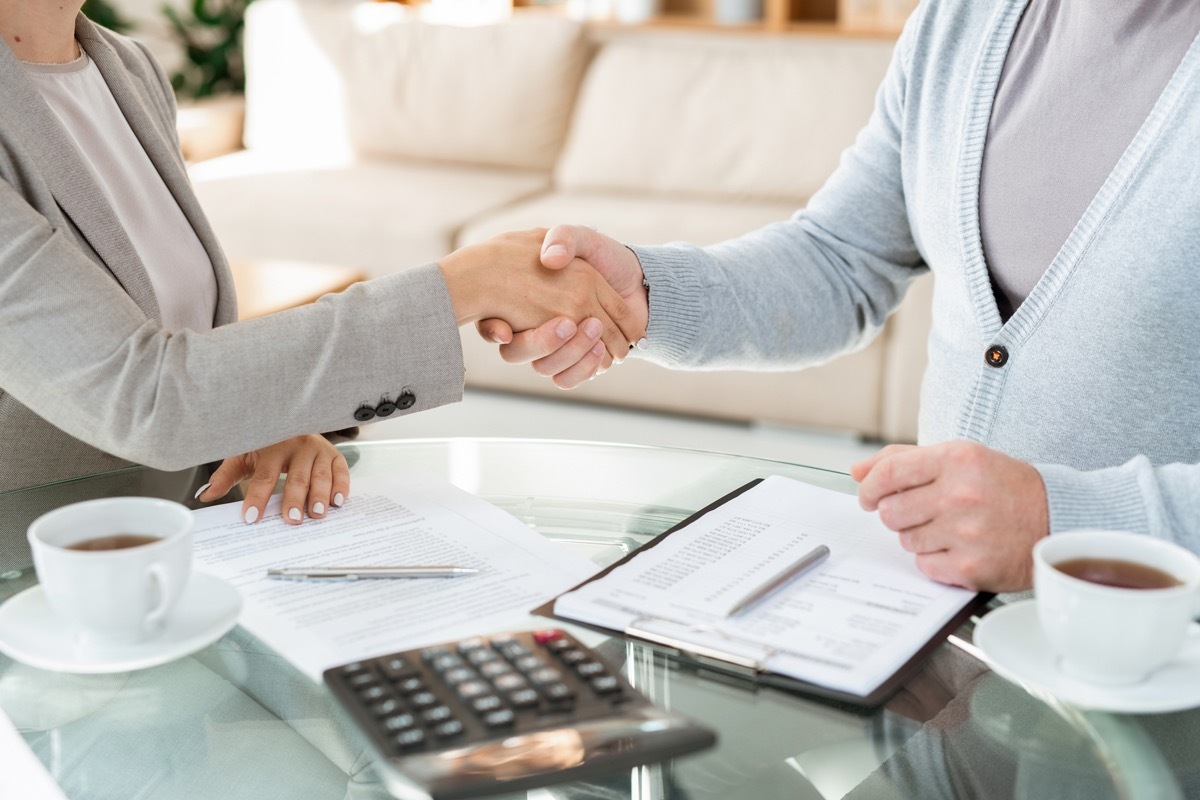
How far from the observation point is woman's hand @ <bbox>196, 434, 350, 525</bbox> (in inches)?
40.6

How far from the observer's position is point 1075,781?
2.31ft

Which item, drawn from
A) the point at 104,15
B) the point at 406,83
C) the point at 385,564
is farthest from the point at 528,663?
the point at 104,15

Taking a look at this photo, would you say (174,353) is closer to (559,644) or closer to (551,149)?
(559,644)

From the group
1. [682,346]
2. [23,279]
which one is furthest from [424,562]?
[682,346]

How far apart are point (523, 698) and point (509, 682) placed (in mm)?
19

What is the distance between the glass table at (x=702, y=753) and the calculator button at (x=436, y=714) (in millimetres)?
85

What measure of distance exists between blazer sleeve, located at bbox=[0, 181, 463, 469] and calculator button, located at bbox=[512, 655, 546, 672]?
381mm

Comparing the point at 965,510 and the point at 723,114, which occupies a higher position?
the point at 965,510

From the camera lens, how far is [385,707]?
27.0 inches

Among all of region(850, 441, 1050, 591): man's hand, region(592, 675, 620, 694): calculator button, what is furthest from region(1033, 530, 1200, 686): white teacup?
region(592, 675, 620, 694): calculator button

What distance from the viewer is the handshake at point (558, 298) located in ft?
4.02

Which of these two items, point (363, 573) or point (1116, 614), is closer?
point (1116, 614)

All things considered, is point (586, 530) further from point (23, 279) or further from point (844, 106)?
point (844, 106)

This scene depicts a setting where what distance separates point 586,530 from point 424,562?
0.17m
